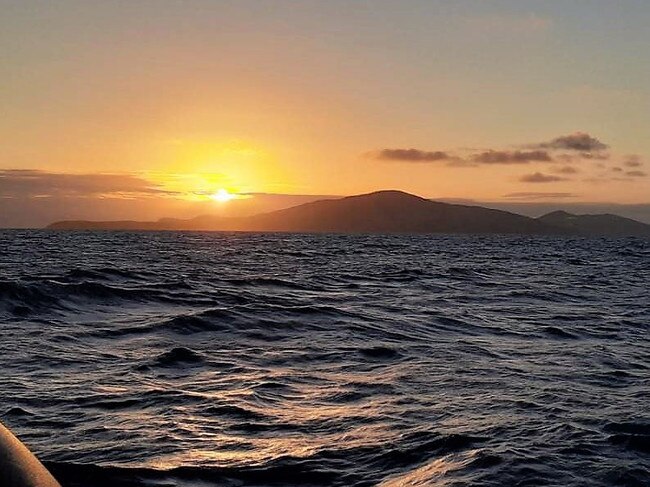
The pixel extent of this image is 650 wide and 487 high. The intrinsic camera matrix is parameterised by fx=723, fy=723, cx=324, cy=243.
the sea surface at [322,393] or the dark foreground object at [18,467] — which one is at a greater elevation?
the dark foreground object at [18,467]

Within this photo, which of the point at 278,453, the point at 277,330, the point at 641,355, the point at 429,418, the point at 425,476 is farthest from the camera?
the point at 277,330

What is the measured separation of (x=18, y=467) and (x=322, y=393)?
291 inches

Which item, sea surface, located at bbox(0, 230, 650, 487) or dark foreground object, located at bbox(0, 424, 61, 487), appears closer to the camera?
dark foreground object, located at bbox(0, 424, 61, 487)

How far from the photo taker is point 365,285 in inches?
1315

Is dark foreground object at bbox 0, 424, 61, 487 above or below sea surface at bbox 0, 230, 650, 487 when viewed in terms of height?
above

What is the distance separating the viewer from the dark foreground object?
3443 millimetres

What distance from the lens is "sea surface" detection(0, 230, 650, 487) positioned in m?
7.37

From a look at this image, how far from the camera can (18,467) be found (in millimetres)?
3529

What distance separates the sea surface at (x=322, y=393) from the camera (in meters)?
7.37

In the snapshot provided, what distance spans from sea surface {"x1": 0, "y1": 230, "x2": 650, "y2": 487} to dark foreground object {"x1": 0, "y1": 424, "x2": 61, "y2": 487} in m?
3.20

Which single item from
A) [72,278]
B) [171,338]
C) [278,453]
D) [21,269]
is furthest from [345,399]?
[21,269]

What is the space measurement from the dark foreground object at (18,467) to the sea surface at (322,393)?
3.20m

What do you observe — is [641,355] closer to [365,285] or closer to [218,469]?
[218,469]

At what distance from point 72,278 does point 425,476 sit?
976 inches
